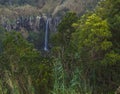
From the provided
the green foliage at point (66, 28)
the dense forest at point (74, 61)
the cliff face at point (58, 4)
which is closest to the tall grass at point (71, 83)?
the dense forest at point (74, 61)

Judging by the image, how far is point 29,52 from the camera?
1900 cm

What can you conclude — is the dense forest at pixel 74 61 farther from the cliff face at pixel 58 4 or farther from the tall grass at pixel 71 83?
the cliff face at pixel 58 4

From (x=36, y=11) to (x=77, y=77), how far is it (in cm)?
8744

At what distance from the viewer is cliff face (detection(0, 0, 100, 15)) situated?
269 ft

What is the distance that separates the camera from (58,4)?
3664 inches

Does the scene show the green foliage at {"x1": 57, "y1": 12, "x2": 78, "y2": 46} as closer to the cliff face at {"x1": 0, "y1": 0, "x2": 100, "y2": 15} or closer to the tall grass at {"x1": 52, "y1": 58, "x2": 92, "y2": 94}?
the tall grass at {"x1": 52, "y1": 58, "x2": 92, "y2": 94}

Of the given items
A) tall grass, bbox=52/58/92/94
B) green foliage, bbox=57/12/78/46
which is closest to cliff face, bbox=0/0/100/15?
green foliage, bbox=57/12/78/46

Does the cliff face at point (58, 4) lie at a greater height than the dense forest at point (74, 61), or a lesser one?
lesser

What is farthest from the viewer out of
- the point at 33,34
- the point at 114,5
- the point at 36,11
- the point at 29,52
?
the point at 36,11

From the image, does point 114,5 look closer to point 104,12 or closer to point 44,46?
point 104,12

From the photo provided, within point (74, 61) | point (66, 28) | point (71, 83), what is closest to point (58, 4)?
point (66, 28)

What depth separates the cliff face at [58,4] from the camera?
269 ft

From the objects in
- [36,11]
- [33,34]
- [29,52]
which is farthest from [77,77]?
[36,11]

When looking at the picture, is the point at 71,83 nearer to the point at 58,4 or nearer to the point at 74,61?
the point at 74,61
